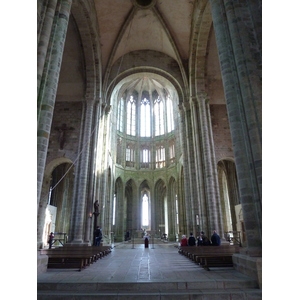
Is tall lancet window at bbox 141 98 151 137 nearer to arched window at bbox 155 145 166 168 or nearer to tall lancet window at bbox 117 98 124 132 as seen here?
arched window at bbox 155 145 166 168

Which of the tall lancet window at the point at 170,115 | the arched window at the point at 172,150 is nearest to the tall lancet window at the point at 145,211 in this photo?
the arched window at the point at 172,150

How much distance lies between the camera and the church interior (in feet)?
19.1

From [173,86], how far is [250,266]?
1575cm

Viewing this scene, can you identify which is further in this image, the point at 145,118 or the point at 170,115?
the point at 145,118

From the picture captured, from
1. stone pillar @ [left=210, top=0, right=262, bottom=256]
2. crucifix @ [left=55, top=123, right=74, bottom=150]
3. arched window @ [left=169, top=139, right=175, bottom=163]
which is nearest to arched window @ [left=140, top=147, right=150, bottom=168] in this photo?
arched window @ [left=169, top=139, right=175, bottom=163]

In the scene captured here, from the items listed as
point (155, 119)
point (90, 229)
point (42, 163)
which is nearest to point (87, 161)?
point (90, 229)

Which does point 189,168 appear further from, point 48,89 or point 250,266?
point 48,89

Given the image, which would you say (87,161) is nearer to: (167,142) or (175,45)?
(175,45)

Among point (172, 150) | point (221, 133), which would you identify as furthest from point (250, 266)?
point (172, 150)

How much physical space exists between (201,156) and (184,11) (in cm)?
988

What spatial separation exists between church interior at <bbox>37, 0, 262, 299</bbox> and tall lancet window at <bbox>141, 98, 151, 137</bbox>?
43.6 ft

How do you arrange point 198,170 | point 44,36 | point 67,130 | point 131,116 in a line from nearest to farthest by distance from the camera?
point 44,36
point 198,170
point 67,130
point 131,116

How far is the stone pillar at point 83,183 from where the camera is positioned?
12555mm

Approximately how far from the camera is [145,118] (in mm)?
33219
